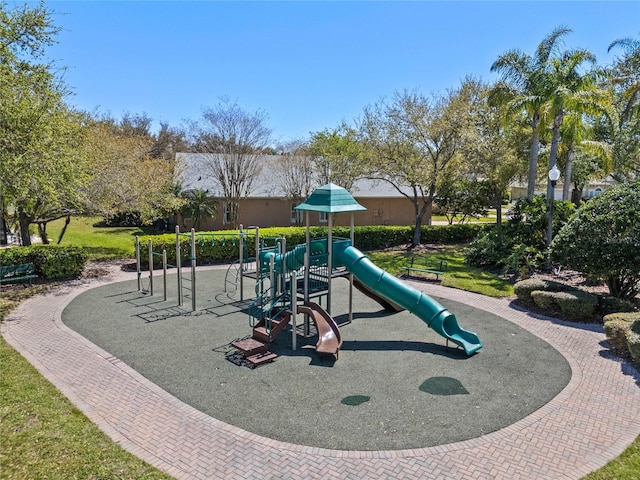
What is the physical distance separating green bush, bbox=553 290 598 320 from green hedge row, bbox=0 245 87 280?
Answer: 16.1 meters

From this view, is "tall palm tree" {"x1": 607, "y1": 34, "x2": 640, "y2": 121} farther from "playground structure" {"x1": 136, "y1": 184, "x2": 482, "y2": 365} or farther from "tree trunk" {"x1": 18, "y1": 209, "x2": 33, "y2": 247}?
"tree trunk" {"x1": 18, "y1": 209, "x2": 33, "y2": 247}

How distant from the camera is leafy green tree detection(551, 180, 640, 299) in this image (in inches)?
460

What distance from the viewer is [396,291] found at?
998 centimetres

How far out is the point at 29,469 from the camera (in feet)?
16.9

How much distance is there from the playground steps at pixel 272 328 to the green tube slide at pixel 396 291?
1406 millimetres

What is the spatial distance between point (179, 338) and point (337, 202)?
195 inches

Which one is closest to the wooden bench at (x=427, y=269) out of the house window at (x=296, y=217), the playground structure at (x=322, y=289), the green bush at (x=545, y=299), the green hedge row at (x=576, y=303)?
the green bush at (x=545, y=299)


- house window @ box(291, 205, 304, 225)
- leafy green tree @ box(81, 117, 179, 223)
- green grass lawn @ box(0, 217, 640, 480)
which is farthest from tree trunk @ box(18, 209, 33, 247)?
house window @ box(291, 205, 304, 225)

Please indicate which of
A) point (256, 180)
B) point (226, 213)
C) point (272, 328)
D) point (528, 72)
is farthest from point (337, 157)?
point (272, 328)

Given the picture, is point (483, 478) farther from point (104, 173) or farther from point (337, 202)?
point (104, 173)

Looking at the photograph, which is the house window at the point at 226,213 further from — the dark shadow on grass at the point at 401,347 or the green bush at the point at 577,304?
the green bush at the point at 577,304

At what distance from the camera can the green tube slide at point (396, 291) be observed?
955cm

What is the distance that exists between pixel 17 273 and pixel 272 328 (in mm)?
10282

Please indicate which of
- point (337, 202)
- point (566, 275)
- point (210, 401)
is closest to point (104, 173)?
point (337, 202)
